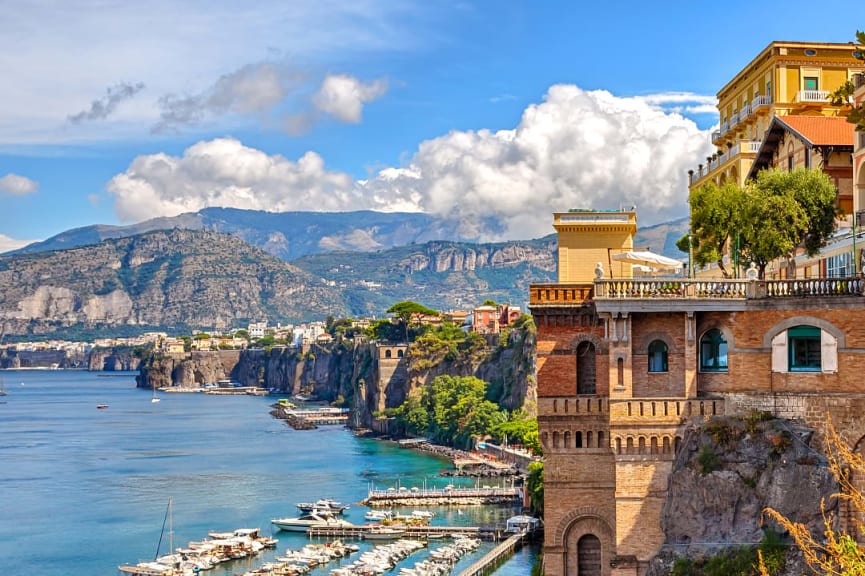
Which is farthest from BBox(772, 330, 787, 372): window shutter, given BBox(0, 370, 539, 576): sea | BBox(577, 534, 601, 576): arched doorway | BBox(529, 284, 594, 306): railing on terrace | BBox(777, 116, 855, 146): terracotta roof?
BBox(0, 370, 539, 576): sea

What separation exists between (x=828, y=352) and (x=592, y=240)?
49.6 ft

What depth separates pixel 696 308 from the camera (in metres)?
42.2

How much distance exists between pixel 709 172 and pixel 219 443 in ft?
443

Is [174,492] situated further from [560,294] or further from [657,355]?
[657,355]

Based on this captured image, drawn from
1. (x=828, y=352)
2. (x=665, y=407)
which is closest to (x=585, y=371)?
(x=665, y=407)

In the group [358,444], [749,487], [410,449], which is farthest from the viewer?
[358,444]

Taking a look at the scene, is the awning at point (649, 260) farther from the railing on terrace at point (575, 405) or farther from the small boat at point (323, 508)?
the small boat at point (323, 508)

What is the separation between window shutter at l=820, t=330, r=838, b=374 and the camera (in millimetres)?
41062

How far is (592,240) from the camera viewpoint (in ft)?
178

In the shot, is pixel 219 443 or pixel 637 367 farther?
pixel 219 443

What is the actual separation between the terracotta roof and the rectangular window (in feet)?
46.8

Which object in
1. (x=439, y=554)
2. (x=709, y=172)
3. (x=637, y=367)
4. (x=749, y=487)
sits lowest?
(x=439, y=554)

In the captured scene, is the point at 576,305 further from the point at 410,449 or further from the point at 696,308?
the point at 410,449

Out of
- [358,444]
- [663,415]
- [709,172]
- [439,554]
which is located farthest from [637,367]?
[358,444]
